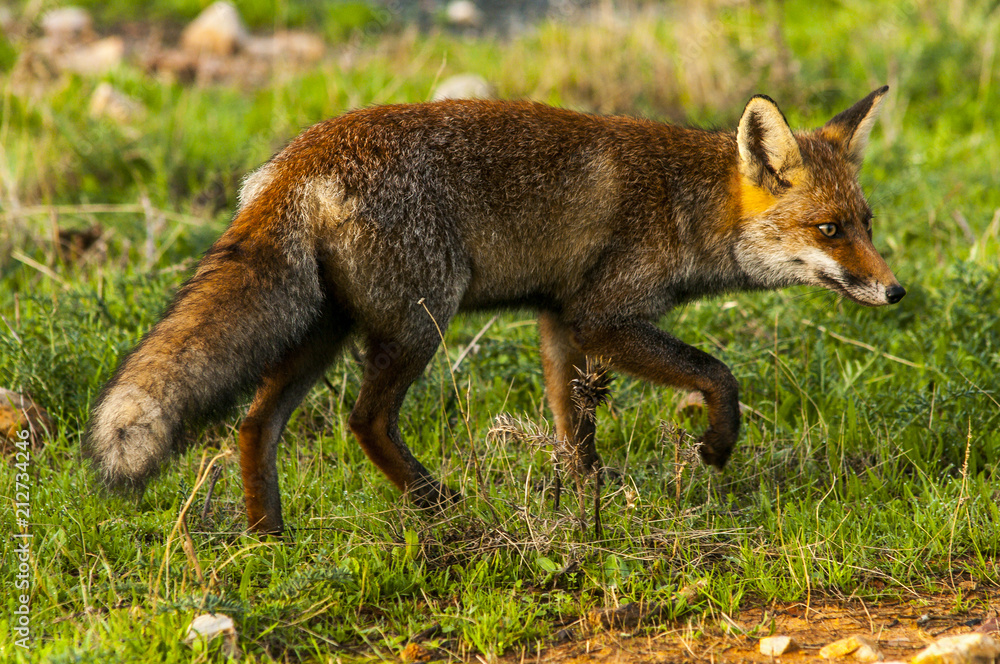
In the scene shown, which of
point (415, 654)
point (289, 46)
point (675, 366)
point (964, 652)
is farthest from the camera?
point (289, 46)

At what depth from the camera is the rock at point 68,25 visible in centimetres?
1152

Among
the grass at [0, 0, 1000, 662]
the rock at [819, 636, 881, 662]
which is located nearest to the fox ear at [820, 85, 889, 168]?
the grass at [0, 0, 1000, 662]

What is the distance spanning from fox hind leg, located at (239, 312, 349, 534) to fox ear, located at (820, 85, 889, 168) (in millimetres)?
2725

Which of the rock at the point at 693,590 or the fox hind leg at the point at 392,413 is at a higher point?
the fox hind leg at the point at 392,413

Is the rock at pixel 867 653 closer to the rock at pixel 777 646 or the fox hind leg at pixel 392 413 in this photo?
the rock at pixel 777 646

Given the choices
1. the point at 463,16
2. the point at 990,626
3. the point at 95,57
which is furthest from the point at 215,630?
the point at 463,16

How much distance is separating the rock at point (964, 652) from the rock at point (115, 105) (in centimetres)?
778

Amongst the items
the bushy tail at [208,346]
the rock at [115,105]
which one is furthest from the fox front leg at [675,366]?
the rock at [115,105]

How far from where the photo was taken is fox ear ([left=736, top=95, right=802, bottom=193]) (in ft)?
14.1

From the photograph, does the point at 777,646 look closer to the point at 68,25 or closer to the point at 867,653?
the point at 867,653

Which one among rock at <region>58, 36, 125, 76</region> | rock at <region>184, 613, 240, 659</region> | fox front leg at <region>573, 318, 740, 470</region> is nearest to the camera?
rock at <region>184, 613, 240, 659</region>

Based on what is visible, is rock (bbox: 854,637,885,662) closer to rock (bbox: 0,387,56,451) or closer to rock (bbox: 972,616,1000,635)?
rock (bbox: 972,616,1000,635)

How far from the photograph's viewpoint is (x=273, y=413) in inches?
164

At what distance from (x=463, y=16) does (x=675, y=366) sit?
10098mm
